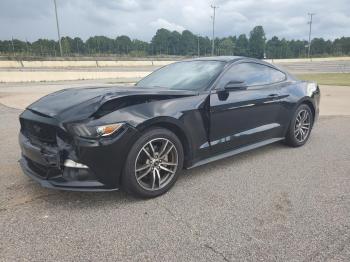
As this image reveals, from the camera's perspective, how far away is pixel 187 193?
373 cm

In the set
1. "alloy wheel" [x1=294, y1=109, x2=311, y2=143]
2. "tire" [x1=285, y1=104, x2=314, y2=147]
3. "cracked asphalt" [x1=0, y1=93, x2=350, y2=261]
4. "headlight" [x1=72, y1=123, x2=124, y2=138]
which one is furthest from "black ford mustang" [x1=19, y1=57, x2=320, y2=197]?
"alloy wheel" [x1=294, y1=109, x2=311, y2=143]

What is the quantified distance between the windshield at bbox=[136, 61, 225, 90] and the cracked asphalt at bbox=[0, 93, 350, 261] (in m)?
1.12

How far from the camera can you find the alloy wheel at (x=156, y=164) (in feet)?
11.4

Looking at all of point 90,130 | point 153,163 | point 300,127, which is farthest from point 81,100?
point 300,127

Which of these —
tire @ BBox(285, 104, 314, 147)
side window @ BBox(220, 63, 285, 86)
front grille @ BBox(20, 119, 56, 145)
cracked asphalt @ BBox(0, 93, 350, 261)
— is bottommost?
cracked asphalt @ BBox(0, 93, 350, 261)

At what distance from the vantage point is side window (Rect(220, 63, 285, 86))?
Result: 4430mm

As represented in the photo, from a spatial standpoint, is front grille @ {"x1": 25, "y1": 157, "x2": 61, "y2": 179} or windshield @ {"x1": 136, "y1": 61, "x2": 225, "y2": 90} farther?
windshield @ {"x1": 136, "y1": 61, "x2": 225, "y2": 90}

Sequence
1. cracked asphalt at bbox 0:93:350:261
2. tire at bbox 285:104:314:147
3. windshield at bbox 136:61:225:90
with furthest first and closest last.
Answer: tire at bbox 285:104:314:147, windshield at bbox 136:61:225:90, cracked asphalt at bbox 0:93:350:261

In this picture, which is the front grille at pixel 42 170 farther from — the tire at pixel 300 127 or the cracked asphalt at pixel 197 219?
the tire at pixel 300 127

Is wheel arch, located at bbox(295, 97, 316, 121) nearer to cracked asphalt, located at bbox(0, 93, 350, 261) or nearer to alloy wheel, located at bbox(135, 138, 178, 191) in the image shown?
cracked asphalt, located at bbox(0, 93, 350, 261)

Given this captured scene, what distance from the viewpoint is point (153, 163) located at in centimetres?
355

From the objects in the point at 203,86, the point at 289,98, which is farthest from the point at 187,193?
the point at 289,98

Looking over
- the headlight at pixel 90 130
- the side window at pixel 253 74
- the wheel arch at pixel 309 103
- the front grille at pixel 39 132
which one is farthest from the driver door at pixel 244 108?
Answer: the front grille at pixel 39 132

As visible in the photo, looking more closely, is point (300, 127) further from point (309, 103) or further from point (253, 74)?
point (253, 74)
